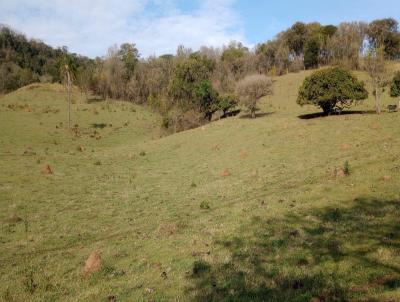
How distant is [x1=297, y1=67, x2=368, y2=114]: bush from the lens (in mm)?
50781

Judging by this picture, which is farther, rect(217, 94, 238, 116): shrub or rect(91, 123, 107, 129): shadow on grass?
rect(91, 123, 107, 129): shadow on grass

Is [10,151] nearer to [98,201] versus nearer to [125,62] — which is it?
[98,201]

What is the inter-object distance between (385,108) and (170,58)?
9989cm

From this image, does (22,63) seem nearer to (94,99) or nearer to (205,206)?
(94,99)

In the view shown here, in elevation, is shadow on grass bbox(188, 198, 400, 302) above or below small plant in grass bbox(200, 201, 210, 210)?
above

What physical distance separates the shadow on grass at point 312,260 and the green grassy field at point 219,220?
0.14 feet

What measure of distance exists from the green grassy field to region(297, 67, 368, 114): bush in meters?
6.66

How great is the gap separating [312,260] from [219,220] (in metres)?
6.96

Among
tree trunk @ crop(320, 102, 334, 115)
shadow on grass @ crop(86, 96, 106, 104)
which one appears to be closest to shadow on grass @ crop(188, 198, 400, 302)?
tree trunk @ crop(320, 102, 334, 115)

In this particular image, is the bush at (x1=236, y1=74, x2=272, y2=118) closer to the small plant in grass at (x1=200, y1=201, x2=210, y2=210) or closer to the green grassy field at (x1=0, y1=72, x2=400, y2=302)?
the green grassy field at (x1=0, y1=72, x2=400, y2=302)

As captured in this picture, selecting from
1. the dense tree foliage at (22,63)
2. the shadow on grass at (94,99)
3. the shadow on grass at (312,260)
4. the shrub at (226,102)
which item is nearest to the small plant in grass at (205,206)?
the shadow on grass at (312,260)

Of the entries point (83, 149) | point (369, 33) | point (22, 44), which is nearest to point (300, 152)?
point (83, 149)

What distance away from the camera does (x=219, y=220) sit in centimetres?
1756

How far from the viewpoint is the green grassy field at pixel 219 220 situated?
1048cm
